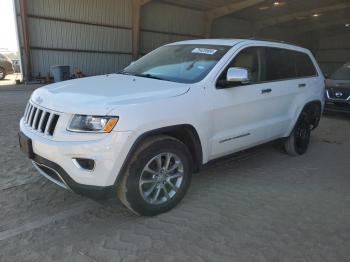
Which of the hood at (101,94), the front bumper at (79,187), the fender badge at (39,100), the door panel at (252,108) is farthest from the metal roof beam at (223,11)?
the front bumper at (79,187)

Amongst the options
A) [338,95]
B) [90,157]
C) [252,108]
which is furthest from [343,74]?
[90,157]

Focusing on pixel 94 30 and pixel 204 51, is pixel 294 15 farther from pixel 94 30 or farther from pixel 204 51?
pixel 204 51

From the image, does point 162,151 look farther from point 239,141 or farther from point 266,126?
point 266,126

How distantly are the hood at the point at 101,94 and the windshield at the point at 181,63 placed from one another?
248 mm

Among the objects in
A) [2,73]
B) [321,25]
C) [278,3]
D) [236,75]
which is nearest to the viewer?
[236,75]

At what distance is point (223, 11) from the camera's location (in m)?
24.1

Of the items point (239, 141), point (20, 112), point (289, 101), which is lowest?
point (20, 112)

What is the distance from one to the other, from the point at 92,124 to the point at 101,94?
0.40 metres

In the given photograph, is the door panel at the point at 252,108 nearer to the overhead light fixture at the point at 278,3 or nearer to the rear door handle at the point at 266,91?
the rear door handle at the point at 266,91

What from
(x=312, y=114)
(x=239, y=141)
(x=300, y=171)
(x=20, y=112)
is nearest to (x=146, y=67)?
(x=239, y=141)

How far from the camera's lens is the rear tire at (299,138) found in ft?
19.1

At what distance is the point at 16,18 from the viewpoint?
17.2 metres

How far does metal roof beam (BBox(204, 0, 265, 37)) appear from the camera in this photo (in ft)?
72.9

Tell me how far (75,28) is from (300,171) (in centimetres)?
1695
